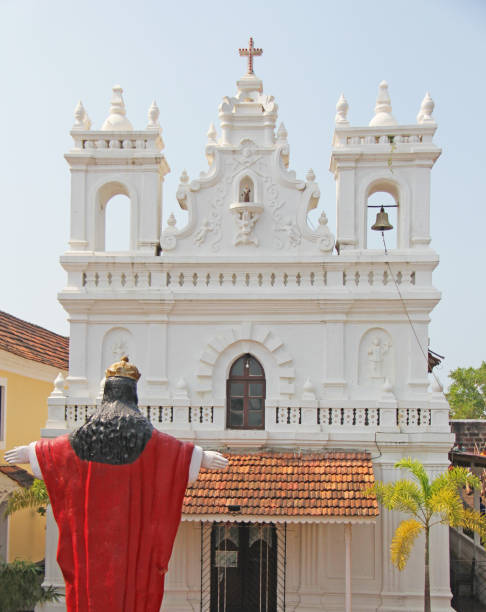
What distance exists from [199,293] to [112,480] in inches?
319

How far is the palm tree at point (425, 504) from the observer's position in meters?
12.9

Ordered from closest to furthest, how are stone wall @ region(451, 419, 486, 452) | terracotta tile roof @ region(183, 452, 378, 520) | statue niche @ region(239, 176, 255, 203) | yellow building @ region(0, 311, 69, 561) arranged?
terracotta tile roof @ region(183, 452, 378, 520) → statue niche @ region(239, 176, 255, 203) → yellow building @ region(0, 311, 69, 561) → stone wall @ region(451, 419, 486, 452)

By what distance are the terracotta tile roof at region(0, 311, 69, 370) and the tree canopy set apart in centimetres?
2811

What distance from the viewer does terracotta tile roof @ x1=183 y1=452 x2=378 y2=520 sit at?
13.5m

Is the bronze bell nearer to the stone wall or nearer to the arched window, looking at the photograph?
the arched window

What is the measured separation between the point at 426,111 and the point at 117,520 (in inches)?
435

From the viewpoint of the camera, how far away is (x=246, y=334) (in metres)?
15.6

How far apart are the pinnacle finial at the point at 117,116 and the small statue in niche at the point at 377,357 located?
6.30m

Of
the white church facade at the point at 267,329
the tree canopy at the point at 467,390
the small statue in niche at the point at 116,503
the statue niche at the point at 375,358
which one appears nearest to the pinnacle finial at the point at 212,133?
the white church facade at the point at 267,329

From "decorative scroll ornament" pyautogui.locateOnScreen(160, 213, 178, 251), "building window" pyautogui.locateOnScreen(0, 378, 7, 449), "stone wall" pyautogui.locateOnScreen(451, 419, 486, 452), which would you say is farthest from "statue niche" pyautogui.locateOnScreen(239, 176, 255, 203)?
"stone wall" pyautogui.locateOnScreen(451, 419, 486, 452)

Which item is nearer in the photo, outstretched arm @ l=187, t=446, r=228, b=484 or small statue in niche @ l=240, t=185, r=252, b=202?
outstretched arm @ l=187, t=446, r=228, b=484

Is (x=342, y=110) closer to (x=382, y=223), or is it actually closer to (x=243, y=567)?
(x=382, y=223)

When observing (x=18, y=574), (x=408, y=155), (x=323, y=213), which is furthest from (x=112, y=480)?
(x=408, y=155)

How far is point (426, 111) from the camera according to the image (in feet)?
52.5
